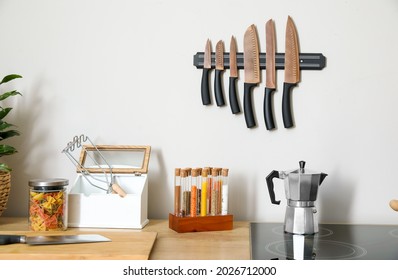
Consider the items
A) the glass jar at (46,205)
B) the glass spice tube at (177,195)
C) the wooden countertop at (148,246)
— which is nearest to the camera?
the wooden countertop at (148,246)

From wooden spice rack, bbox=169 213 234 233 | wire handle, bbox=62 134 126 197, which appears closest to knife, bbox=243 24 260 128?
wooden spice rack, bbox=169 213 234 233

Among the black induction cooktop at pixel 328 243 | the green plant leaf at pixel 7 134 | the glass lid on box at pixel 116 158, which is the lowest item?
the black induction cooktop at pixel 328 243

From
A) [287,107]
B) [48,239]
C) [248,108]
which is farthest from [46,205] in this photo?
[287,107]

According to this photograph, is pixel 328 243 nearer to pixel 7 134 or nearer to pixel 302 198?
pixel 302 198

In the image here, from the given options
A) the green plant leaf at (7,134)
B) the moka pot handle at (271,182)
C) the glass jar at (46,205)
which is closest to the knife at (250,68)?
the moka pot handle at (271,182)

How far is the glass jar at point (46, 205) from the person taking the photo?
4.56 ft

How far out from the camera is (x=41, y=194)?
1384mm

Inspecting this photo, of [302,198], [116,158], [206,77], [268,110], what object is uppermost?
[206,77]

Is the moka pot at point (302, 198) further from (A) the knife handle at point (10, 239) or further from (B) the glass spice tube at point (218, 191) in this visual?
(A) the knife handle at point (10, 239)

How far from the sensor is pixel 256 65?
1688mm

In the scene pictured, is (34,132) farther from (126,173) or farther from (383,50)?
(383,50)

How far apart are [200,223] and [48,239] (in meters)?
0.44

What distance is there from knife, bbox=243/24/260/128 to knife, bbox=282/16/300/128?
98mm

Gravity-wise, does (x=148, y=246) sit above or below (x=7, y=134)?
below
